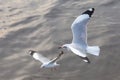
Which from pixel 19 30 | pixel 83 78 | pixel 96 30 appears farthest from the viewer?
pixel 19 30

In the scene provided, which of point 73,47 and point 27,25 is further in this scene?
point 27,25

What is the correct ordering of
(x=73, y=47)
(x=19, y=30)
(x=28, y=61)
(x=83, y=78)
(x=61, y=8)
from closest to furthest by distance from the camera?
1. (x=73, y=47)
2. (x=83, y=78)
3. (x=28, y=61)
4. (x=19, y=30)
5. (x=61, y=8)

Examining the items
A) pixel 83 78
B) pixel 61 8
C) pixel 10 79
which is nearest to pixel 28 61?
pixel 10 79

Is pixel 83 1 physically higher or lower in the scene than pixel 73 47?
higher

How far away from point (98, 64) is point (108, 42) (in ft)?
3.78

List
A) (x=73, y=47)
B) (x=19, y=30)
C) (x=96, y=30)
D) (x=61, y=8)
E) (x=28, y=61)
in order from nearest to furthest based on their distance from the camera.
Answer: (x=73, y=47) < (x=28, y=61) < (x=96, y=30) < (x=19, y=30) < (x=61, y=8)

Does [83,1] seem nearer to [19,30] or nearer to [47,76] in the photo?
[19,30]

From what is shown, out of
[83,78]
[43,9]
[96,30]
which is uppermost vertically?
[43,9]

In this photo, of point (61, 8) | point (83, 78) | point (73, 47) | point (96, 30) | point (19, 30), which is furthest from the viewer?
point (61, 8)

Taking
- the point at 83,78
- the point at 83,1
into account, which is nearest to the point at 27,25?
the point at 83,1

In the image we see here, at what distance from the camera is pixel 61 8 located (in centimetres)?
1413

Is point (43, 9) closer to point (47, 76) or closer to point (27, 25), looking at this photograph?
point (27, 25)

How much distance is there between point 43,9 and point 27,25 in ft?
4.61

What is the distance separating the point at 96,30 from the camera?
11.9 m
